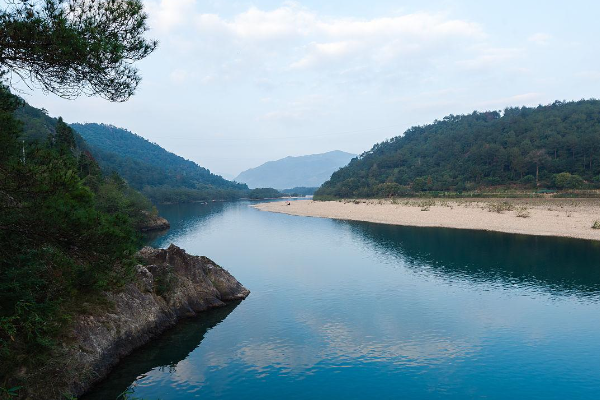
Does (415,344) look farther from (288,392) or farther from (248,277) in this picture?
(248,277)

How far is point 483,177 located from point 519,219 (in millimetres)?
65745

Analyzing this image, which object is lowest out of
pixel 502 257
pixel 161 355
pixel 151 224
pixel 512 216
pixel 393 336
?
pixel 161 355

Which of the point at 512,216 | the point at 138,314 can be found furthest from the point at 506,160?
the point at 138,314

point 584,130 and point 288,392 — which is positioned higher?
point 584,130

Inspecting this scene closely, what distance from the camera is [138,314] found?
2150 centimetres

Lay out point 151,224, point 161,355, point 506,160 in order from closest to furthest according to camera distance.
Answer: point 161,355 → point 151,224 → point 506,160

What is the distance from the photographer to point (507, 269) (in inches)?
1468

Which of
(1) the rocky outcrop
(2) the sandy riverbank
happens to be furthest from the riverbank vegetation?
(1) the rocky outcrop

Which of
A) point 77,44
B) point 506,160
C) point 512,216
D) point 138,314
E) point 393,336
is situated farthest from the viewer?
point 506,160

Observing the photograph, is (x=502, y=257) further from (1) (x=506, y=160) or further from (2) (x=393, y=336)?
(1) (x=506, y=160)

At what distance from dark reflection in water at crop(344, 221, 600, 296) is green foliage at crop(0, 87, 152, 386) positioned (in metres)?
31.9

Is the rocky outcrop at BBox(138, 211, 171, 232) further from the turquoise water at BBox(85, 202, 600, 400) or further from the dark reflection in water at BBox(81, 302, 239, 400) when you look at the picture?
the dark reflection in water at BBox(81, 302, 239, 400)

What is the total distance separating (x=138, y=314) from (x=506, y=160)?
440 feet

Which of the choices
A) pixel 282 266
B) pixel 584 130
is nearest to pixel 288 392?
pixel 282 266
